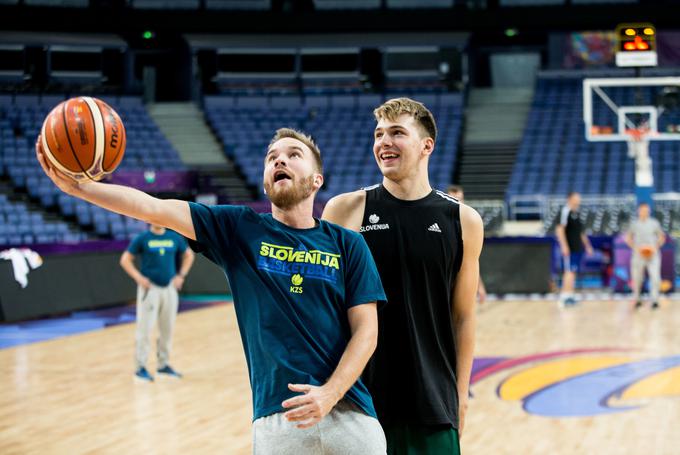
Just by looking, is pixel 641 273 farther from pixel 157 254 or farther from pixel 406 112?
pixel 406 112

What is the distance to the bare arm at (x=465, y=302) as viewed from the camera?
3639mm

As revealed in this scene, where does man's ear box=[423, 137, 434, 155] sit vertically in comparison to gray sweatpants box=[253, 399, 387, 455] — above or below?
above

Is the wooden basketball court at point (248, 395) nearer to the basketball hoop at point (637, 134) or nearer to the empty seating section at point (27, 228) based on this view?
the basketball hoop at point (637, 134)

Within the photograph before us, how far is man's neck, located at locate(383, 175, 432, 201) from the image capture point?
3614 millimetres

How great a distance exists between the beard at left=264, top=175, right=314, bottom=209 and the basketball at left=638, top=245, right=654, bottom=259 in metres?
13.2

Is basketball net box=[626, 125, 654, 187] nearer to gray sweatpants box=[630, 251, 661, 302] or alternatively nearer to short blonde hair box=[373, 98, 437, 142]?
gray sweatpants box=[630, 251, 661, 302]

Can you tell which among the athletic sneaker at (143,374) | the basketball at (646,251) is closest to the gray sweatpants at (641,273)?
the basketball at (646,251)

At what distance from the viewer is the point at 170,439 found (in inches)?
266

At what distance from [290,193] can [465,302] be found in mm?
1063

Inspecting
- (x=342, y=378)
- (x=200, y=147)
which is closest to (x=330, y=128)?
(x=200, y=147)

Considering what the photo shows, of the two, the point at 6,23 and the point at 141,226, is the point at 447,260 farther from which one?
the point at 6,23

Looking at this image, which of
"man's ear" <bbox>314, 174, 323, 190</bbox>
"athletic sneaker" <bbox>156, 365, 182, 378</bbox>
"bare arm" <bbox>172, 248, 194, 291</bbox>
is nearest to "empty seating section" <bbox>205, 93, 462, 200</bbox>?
"bare arm" <bbox>172, 248, 194, 291</bbox>

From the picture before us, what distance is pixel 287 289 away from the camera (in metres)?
2.89

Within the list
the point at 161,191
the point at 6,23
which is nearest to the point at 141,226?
the point at 161,191
